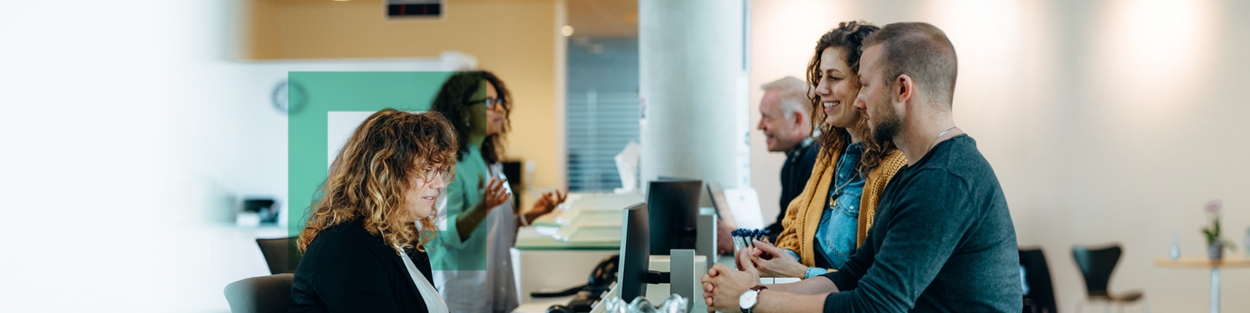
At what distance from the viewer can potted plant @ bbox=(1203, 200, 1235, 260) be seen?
463 centimetres

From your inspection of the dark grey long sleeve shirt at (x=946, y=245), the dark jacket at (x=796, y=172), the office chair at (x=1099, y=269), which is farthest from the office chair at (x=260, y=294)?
the office chair at (x=1099, y=269)

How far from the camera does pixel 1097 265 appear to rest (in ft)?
16.2

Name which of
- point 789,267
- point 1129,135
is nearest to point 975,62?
point 1129,135

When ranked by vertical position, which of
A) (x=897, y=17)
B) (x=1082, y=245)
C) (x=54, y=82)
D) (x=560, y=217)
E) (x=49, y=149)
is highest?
(x=897, y=17)

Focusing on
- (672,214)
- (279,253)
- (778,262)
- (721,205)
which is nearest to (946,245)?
(778,262)

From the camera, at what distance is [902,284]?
124 cm

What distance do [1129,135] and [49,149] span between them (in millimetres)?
5961

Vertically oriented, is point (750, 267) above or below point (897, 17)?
below

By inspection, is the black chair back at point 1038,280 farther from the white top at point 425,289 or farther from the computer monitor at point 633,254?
the white top at point 425,289

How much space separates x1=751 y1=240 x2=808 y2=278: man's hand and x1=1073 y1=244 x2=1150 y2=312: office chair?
402 centimetres

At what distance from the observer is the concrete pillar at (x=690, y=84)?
3359mm

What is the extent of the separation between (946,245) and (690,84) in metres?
2.20

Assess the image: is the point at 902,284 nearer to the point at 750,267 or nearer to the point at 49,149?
the point at 750,267

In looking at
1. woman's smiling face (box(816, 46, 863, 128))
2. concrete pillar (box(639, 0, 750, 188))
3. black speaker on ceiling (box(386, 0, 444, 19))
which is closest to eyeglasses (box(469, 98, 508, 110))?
concrete pillar (box(639, 0, 750, 188))
